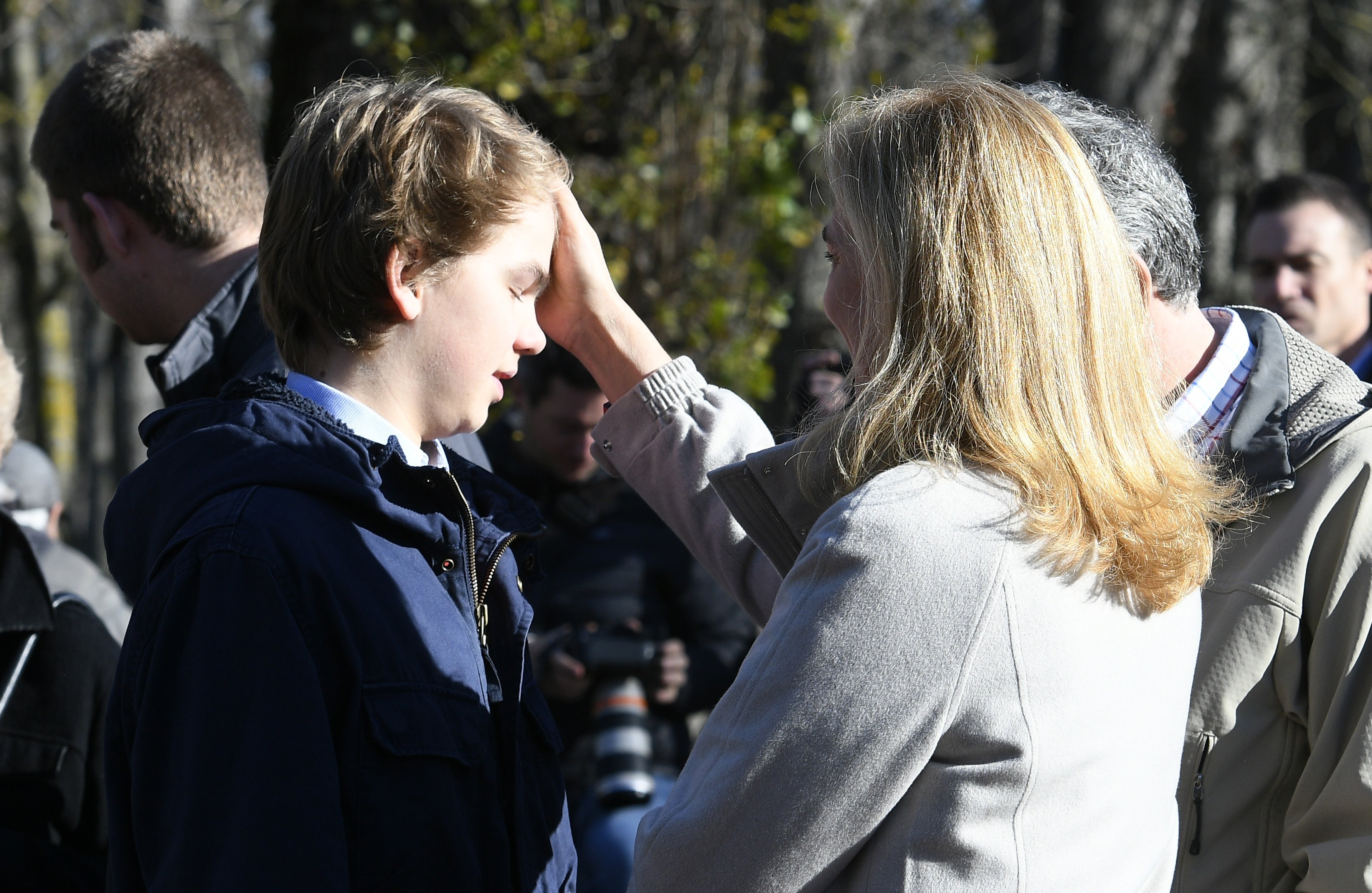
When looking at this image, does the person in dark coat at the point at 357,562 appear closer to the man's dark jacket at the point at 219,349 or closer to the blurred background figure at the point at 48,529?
the man's dark jacket at the point at 219,349

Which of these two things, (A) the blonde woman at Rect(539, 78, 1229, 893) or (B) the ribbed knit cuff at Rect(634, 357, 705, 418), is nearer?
(A) the blonde woman at Rect(539, 78, 1229, 893)

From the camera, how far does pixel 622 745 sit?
9.44 ft

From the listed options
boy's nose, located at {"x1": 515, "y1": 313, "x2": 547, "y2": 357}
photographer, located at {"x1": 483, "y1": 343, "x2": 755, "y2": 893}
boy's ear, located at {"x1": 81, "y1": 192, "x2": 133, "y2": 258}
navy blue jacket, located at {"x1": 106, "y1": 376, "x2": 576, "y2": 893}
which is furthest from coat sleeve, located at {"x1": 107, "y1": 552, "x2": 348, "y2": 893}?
photographer, located at {"x1": 483, "y1": 343, "x2": 755, "y2": 893}

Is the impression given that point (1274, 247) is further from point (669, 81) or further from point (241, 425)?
point (241, 425)

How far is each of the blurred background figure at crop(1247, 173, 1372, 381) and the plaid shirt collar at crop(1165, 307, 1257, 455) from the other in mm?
1985

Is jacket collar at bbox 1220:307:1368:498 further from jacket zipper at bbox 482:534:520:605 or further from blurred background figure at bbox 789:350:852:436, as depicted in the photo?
blurred background figure at bbox 789:350:852:436

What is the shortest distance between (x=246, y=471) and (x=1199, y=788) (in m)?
1.29

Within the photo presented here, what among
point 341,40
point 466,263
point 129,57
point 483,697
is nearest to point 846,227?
point 466,263

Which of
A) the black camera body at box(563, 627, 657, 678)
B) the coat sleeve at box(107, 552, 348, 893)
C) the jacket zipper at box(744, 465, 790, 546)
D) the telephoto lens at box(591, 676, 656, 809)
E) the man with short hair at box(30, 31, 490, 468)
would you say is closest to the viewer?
the coat sleeve at box(107, 552, 348, 893)

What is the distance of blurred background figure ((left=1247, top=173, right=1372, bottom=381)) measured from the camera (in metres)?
3.51

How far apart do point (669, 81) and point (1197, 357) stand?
3484mm

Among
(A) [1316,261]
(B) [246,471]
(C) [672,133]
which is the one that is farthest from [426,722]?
(C) [672,133]

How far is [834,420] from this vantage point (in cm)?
141

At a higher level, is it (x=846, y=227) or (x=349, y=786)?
(x=846, y=227)
